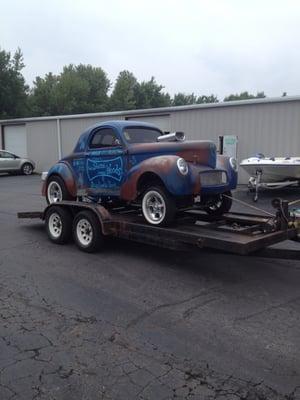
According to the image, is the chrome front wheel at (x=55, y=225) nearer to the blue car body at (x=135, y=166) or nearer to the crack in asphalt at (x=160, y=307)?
the blue car body at (x=135, y=166)

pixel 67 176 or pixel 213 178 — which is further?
pixel 67 176

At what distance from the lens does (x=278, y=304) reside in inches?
211

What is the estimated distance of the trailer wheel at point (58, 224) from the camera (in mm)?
8305

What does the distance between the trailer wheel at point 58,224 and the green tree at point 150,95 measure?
62325 millimetres

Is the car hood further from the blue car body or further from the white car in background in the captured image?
the white car in background

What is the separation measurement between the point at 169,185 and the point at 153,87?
6646 cm

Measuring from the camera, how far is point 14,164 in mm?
27797

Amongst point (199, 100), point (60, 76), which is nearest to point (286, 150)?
point (60, 76)

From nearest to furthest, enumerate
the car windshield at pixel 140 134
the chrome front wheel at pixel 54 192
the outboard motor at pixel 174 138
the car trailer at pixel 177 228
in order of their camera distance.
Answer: the car trailer at pixel 177 228 → the outboard motor at pixel 174 138 → the car windshield at pixel 140 134 → the chrome front wheel at pixel 54 192

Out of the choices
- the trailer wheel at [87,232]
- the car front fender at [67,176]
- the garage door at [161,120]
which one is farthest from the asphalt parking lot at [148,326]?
the garage door at [161,120]

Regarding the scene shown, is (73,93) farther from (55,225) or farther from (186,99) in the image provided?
(55,225)

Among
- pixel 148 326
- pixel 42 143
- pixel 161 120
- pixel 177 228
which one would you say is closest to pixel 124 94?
pixel 42 143

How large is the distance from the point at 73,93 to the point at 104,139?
2157 inches

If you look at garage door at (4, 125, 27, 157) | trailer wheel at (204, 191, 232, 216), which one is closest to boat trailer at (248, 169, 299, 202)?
trailer wheel at (204, 191, 232, 216)
